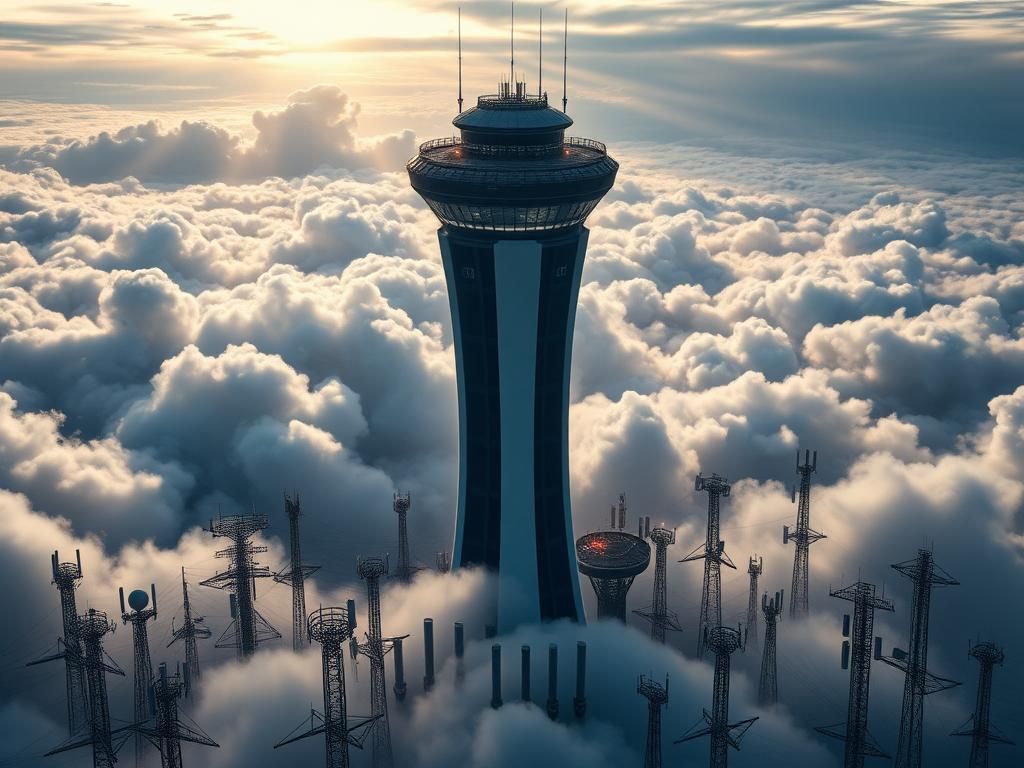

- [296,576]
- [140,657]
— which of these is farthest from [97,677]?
[296,576]

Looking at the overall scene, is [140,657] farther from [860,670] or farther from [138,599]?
[860,670]

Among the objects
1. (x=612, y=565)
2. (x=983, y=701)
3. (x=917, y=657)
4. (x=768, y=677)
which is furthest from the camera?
(x=612, y=565)

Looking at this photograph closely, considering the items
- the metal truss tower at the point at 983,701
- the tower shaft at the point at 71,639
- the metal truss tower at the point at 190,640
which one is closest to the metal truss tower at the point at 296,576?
the metal truss tower at the point at 190,640

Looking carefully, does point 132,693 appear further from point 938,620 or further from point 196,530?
point 938,620

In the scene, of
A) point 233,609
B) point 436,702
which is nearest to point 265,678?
point 233,609

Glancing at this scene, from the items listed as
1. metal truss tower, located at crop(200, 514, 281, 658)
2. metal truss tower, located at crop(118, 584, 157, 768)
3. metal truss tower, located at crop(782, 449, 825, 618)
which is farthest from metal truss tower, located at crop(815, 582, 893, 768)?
metal truss tower, located at crop(118, 584, 157, 768)

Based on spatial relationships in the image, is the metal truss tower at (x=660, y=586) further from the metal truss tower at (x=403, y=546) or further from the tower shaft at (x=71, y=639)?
the tower shaft at (x=71, y=639)
